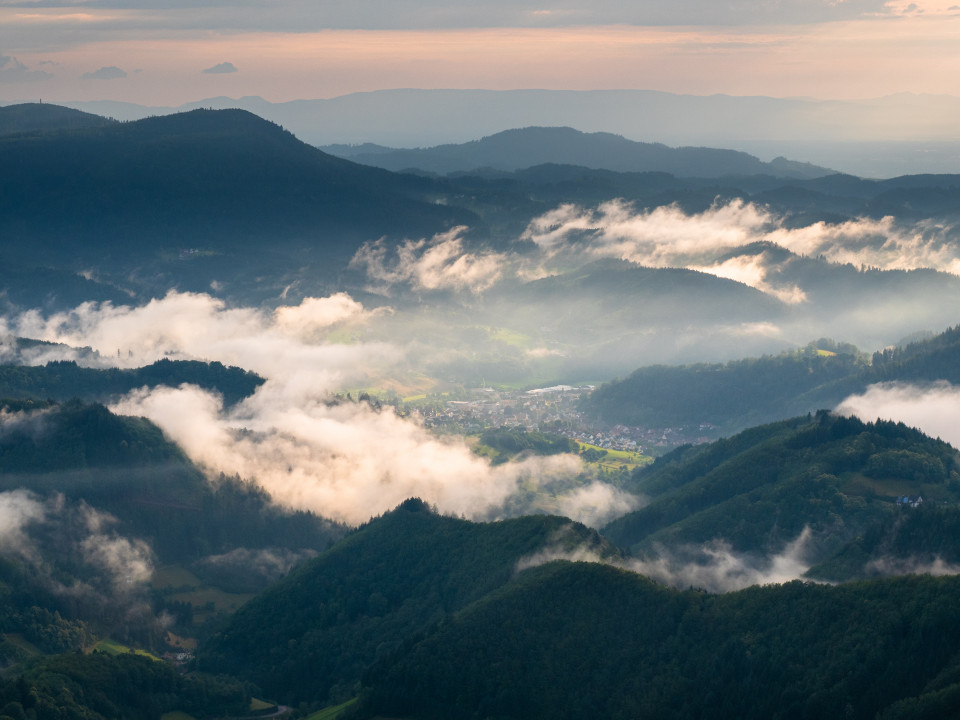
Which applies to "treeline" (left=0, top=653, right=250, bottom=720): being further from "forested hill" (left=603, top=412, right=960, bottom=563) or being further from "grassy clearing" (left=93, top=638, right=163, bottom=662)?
"forested hill" (left=603, top=412, right=960, bottom=563)

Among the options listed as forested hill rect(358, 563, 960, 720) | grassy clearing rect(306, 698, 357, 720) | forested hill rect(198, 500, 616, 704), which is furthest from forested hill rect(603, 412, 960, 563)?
grassy clearing rect(306, 698, 357, 720)

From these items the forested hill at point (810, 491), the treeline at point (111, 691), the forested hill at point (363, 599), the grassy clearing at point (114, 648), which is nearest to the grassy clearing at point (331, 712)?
the forested hill at point (363, 599)

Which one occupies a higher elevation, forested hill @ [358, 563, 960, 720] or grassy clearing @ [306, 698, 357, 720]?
forested hill @ [358, 563, 960, 720]

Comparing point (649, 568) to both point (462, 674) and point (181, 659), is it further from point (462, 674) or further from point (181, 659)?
point (181, 659)

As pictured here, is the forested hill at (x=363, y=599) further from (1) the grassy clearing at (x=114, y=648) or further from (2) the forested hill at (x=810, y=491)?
(2) the forested hill at (x=810, y=491)

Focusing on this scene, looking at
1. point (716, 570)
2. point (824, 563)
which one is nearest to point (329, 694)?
point (716, 570)

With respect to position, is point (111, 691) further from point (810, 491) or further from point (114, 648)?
point (810, 491)
